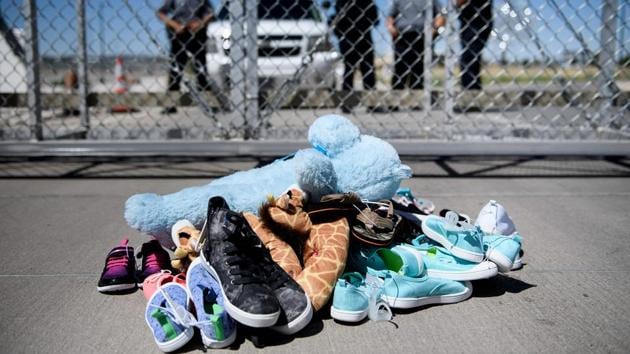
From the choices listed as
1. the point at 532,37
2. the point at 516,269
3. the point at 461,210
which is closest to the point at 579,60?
the point at 532,37

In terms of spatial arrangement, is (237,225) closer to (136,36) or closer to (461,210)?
(461,210)

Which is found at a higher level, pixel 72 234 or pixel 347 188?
pixel 347 188

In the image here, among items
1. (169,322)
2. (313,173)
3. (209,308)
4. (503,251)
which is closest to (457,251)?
(503,251)

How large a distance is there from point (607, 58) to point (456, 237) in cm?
267

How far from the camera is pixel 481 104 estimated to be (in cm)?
449

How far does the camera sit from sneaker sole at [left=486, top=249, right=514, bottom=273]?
1.89 meters

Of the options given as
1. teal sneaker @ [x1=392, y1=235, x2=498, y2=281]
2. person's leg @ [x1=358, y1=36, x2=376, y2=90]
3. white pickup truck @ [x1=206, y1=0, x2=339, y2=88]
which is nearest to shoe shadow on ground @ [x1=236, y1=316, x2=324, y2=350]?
teal sneaker @ [x1=392, y1=235, x2=498, y2=281]

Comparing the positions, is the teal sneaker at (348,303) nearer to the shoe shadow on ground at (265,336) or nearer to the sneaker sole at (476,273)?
the shoe shadow on ground at (265,336)

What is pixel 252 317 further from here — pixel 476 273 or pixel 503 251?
pixel 503 251

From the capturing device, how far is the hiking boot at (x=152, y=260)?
6.43 ft

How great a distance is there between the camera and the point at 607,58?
3912mm

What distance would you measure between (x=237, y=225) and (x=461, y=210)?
141 cm

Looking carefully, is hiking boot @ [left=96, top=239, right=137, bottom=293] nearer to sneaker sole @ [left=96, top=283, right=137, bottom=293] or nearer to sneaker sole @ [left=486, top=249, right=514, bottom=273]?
sneaker sole @ [left=96, top=283, right=137, bottom=293]

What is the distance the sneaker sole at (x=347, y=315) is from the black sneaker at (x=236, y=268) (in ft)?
0.63
